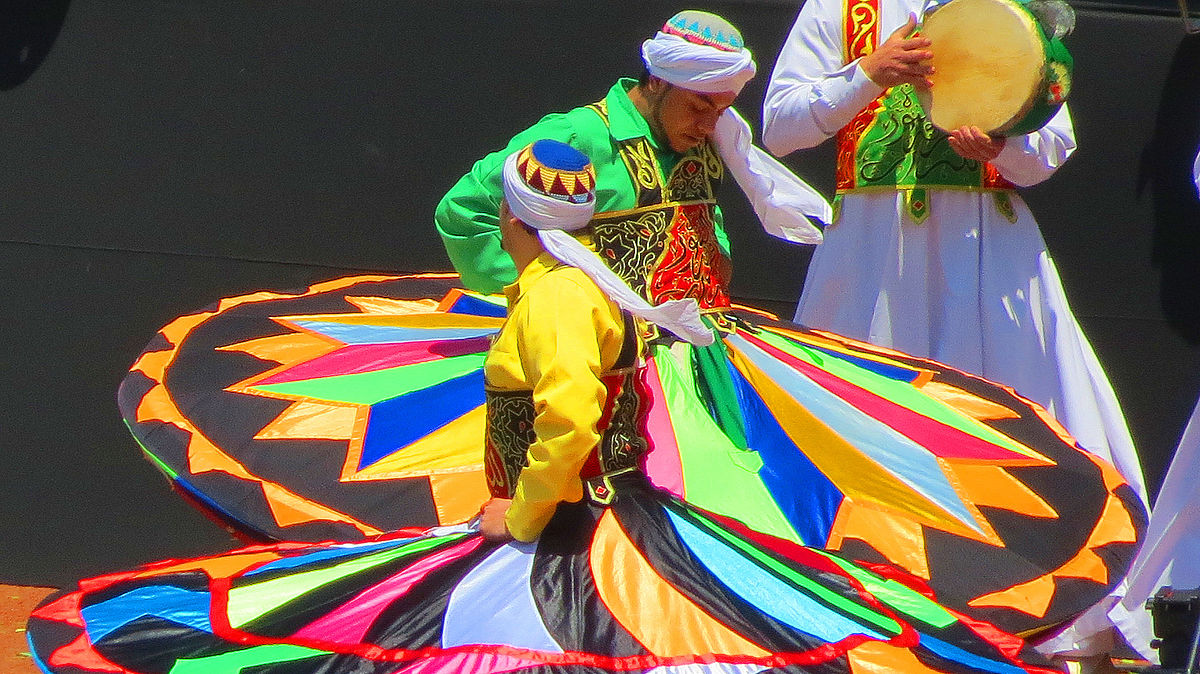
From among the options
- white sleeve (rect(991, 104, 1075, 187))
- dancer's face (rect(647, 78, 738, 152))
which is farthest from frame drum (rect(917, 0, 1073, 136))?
dancer's face (rect(647, 78, 738, 152))

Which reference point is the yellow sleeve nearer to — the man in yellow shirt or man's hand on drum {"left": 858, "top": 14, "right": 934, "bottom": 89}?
the man in yellow shirt

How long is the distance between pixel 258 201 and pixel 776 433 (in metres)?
2.65

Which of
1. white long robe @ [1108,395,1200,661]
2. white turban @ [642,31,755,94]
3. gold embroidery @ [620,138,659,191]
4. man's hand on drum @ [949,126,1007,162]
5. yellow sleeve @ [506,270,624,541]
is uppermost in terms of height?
white turban @ [642,31,755,94]

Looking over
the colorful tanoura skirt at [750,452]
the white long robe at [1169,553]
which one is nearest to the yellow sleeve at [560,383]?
the colorful tanoura skirt at [750,452]

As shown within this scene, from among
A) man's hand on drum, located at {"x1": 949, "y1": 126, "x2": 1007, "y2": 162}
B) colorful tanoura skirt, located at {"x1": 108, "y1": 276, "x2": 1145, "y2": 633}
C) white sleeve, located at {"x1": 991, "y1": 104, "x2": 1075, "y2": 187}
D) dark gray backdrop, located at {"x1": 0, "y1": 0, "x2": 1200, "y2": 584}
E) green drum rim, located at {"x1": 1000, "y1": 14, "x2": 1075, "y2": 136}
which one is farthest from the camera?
dark gray backdrop, located at {"x1": 0, "y1": 0, "x2": 1200, "y2": 584}

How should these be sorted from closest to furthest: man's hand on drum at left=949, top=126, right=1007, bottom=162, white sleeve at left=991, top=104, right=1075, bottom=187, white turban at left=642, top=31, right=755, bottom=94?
white turban at left=642, top=31, right=755, bottom=94
man's hand on drum at left=949, top=126, right=1007, bottom=162
white sleeve at left=991, top=104, right=1075, bottom=187

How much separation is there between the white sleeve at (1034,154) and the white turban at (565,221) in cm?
157

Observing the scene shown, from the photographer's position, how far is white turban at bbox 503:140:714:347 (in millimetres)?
3006

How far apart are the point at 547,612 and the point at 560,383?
39 centimetres

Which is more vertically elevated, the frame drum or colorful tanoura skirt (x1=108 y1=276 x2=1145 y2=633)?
the frame drum

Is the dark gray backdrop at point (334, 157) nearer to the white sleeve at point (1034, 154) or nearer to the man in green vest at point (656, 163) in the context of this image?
the white sleeve at point (1034, 154)

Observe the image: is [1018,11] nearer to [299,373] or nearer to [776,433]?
[776,433]

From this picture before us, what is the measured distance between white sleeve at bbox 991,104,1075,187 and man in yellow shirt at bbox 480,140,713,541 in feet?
4.90

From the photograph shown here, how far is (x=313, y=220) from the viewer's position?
5758mm
